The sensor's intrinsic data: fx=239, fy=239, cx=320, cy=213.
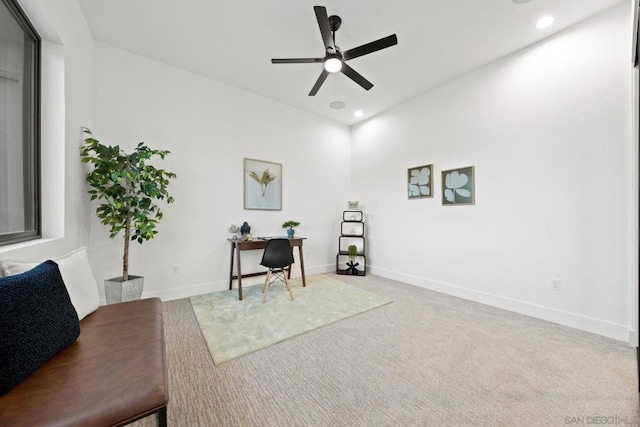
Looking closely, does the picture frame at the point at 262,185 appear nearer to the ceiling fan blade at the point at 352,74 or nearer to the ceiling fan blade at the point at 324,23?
the ceiling fan blade at the point at 352,74

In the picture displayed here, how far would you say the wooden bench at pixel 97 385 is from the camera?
28.4 inches

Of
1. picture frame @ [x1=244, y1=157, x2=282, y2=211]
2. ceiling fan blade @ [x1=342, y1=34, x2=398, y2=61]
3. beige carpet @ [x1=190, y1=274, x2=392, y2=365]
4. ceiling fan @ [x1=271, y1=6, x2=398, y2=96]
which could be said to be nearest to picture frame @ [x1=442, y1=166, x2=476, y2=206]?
beige carpet @ [x1=190, y1=274, x2=392, y2=365]

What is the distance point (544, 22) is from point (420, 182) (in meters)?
2.03

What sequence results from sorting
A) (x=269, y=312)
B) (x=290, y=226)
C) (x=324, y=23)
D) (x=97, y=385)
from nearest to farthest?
(x=97, y=385) → (x=324, y=23) → (x=269, y=312) → (x=290, y=226)

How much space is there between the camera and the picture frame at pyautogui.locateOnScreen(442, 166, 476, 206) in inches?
122

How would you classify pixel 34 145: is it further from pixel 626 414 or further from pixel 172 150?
pixel 626 414

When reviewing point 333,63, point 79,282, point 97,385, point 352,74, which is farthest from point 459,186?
point 79,282

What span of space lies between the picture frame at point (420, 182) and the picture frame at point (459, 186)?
0.67 feet

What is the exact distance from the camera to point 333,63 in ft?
7.73

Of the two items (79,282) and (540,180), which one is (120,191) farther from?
(540,180)

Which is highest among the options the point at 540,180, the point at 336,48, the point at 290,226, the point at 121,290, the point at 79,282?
the point at 336,48

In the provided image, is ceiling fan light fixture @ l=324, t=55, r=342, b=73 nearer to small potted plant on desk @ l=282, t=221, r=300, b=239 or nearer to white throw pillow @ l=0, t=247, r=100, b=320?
small potted plant on desk @ l=282, t=221, r=300, b=239

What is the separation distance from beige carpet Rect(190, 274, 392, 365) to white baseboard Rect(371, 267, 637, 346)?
0.96 m

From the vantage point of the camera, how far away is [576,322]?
2.31 m
